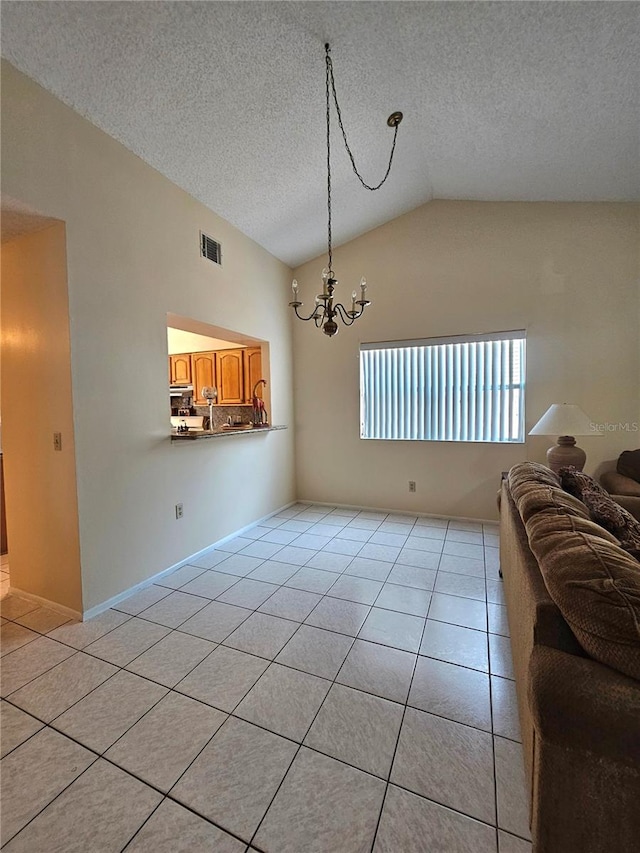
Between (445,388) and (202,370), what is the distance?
3.26 meters

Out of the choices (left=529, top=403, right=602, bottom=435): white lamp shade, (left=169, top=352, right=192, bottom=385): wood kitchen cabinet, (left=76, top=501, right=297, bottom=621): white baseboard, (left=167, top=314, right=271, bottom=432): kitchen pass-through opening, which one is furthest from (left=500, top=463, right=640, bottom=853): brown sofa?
(left=169, top=352, right=192, bottom=385): wood kitchen cabinet

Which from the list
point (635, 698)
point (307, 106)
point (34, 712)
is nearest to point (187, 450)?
point (34, 712)

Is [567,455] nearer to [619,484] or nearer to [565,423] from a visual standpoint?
[565,423]

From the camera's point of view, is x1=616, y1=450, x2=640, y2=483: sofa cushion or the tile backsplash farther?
the tile backsplash

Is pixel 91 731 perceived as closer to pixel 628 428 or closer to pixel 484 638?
pixel 484 638

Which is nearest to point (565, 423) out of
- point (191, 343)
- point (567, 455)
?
point (567, 455)

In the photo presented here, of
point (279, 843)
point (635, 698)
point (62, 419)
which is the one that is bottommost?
point (279, 843)

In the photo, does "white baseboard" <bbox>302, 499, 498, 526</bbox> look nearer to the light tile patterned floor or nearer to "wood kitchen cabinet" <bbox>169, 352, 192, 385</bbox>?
the light tile patterned floor

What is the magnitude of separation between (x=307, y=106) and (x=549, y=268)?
2.65 meters

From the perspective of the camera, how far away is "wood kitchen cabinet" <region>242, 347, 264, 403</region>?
14.5ft

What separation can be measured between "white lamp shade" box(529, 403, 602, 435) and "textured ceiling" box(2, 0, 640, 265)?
6.35 ft

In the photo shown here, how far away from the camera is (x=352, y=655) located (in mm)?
1897

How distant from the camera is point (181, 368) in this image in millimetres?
5348

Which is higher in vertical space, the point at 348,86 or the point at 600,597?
the point at 348,86
